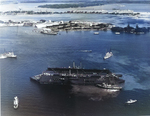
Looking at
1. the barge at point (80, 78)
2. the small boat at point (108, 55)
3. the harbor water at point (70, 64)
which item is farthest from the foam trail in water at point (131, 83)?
the small boat at point (108, 55)

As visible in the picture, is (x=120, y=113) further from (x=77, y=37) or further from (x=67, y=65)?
(x=77, y=37)

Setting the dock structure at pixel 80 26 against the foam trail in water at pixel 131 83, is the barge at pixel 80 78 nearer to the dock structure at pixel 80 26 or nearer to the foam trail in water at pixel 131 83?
the foam trail in water at pixel 131 83

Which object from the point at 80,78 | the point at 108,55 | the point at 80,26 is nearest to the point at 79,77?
the point at 80,78

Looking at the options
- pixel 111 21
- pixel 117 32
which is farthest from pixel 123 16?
pixel 117 32

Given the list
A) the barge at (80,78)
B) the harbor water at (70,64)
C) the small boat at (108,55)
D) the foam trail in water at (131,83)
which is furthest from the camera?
the small boat at (108,55)

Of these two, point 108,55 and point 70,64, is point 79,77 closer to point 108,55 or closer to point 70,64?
point 70,64

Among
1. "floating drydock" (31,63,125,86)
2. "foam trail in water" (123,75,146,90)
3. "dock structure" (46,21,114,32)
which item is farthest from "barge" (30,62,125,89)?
"dock structure" (46,21,114,32)
